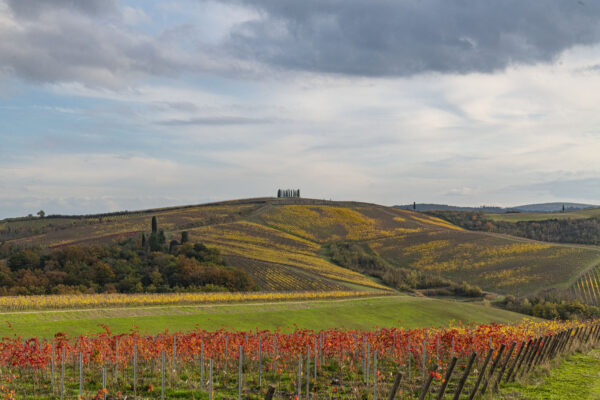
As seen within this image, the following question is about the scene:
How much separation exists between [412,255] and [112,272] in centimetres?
5146

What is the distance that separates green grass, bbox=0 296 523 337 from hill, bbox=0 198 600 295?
45.5 ft

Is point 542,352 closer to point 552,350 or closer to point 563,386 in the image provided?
point 552,350

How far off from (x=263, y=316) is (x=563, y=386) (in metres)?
25.6

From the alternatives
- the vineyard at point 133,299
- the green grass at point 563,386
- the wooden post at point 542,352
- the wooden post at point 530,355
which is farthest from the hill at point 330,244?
the wooden post at point 530,355

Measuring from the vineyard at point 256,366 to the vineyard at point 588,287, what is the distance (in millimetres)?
42547

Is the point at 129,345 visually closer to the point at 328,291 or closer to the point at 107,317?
the point at 107,317

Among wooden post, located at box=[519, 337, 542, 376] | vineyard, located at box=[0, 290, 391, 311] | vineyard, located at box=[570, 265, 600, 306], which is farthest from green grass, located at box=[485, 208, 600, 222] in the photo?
wooden post, located at box=[519, 337, 542, 376]

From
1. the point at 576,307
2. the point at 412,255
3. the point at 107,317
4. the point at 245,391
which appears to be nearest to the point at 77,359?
the point at 245,391

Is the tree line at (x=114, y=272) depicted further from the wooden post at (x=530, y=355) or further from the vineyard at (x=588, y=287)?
the wooden post at (x=530, y=355)

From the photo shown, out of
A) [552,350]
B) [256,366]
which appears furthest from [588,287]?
[256,366]

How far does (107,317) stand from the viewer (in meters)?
35.2

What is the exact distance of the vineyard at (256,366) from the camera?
15609 mm

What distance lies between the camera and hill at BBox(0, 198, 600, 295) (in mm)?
69625

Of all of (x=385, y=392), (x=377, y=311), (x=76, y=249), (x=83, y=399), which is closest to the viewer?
(x=83, y=399)
